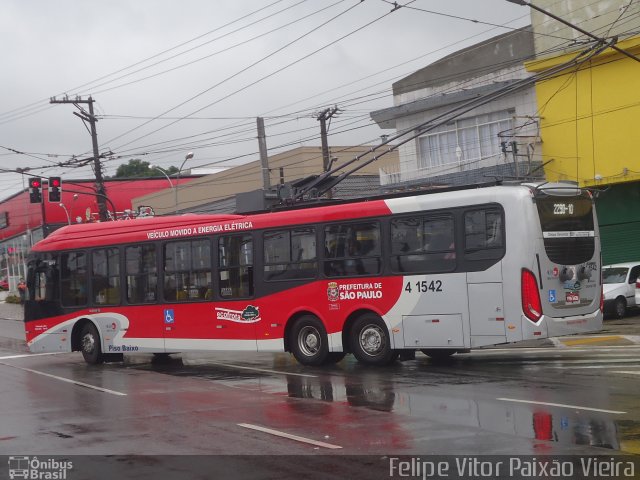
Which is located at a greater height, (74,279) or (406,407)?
(74,279)

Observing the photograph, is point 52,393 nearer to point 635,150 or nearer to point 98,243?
point 98,243

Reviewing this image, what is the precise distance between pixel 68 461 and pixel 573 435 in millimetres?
5268

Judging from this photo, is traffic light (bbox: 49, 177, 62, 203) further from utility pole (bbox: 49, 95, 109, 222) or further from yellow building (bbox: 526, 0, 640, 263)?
yellow building (bbox: 526, 0, 640, 263)

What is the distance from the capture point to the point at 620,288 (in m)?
28.7

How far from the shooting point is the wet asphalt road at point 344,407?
9.64 metres

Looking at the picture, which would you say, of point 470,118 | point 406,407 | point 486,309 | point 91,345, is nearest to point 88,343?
point 91,345

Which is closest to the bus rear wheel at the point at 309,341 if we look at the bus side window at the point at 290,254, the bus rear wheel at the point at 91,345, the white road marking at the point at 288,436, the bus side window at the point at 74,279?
the bus side window at the point at 290,254

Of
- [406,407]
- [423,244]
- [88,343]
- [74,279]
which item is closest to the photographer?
[406,407]

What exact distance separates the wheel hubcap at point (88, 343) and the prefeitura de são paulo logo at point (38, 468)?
42.5 feet

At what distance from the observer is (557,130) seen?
32188 mm

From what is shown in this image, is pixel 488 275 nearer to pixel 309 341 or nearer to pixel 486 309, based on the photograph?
pixel 486 309

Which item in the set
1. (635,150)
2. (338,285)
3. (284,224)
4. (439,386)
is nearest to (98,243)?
(284,224)

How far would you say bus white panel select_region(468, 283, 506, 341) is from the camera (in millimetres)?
15836

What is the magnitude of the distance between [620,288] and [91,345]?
53.9 feet
